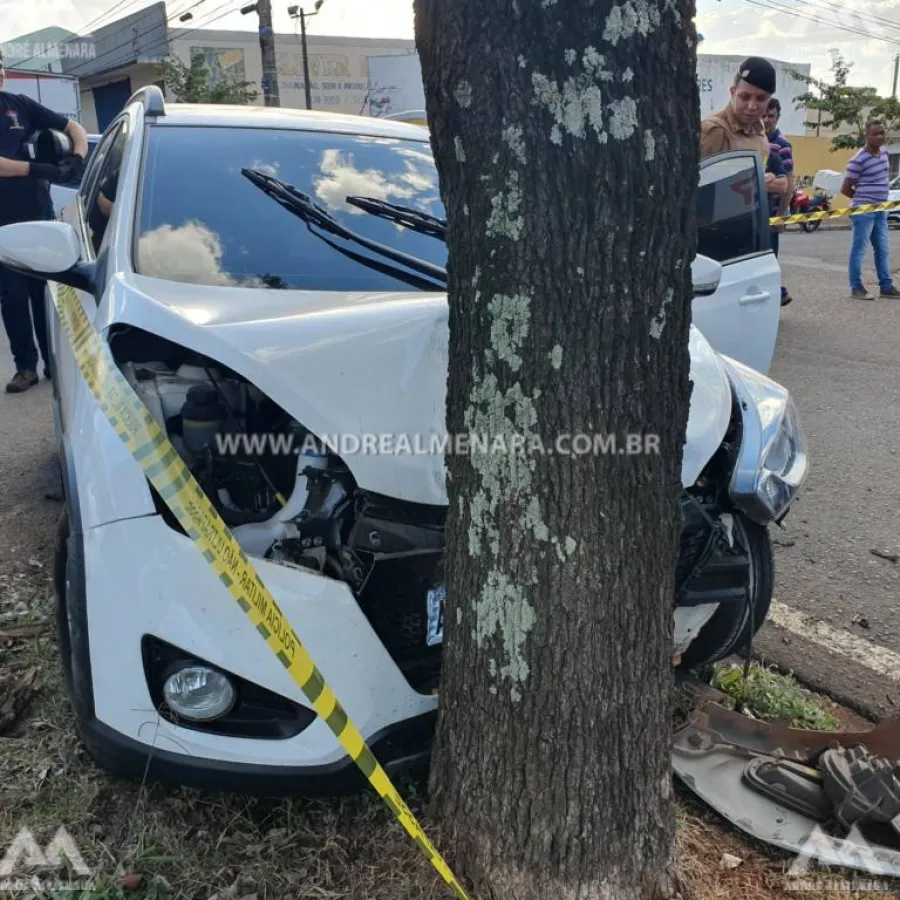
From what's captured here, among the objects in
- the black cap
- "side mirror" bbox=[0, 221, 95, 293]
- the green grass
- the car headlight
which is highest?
the black cap

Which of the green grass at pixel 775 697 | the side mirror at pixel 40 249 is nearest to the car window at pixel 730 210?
the green grass at pixel 775 697

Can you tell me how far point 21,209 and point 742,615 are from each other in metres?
4.90

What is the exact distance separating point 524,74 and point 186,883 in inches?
68.4

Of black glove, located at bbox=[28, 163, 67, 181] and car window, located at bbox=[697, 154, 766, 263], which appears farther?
black glove, located at bbox=[28, 163, 67, 181]

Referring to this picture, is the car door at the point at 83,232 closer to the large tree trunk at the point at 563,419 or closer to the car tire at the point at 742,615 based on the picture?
the large tree trunk at the point at 563,419

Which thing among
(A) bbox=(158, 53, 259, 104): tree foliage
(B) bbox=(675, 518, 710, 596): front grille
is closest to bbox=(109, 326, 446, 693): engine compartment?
(B) bbox=(675, 518, 710, 596): front grille

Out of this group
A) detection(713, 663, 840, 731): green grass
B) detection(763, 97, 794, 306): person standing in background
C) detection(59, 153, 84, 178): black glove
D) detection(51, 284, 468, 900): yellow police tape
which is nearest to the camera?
detection(51, 284, 468, 900): yellow police tape

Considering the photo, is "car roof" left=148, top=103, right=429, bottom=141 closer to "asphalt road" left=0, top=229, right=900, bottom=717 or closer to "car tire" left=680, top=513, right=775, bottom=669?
"asphalt road" left=0, top=229, right=900, bottom=717

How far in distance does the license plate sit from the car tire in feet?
2.62

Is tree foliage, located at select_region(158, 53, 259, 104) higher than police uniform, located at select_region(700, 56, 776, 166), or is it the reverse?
tree foliage, located at select_region(158, 53, 259, 104)

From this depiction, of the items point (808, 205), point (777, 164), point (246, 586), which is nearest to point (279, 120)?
point (246, 586)

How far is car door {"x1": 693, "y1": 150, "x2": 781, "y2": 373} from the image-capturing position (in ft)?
12.7

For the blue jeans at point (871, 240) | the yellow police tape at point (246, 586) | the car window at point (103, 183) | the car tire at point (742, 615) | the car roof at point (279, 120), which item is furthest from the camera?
the blue jeans at point (871, 240)

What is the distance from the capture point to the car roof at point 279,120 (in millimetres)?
3000
